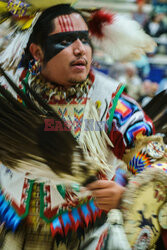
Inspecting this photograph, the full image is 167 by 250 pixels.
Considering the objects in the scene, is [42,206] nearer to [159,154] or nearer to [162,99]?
[159,154]

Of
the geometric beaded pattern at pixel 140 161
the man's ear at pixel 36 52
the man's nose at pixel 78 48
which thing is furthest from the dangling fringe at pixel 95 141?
the man's ear at pixel 36 52

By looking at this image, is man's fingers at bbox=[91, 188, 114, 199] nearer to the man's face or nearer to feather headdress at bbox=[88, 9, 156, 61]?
the man's face

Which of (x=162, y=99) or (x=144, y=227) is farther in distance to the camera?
(x=162, y=99)

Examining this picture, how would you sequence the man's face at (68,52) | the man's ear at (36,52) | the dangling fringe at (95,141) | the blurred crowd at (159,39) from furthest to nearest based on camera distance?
the blurred crowd at (159,39) → the man's ear at (36,52) → the man's face at (68,52) → the dangling fringe at (95,141)

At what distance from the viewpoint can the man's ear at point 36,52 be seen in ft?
6.76

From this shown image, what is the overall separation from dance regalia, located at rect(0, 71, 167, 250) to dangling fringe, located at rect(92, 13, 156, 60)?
0.76 ft

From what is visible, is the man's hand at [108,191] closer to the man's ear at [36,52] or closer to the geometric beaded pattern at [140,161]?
the geometric beaded pattern at [140,161]

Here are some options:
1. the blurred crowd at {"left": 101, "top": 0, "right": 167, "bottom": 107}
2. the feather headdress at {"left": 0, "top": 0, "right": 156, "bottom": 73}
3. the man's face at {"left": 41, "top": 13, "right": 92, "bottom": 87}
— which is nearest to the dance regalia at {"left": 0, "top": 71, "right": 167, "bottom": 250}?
the man's face at {"left": 41, "top": 13, "right": 92, "bottom": 87}

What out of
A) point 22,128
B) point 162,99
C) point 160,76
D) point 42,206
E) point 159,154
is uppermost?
point 22,128

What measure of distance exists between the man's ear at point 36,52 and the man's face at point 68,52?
5 cm

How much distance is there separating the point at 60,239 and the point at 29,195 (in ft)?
0.81

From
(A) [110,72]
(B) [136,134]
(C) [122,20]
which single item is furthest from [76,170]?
(A) [110,72]

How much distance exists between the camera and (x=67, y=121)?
1943 mm

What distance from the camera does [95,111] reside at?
194 cm
